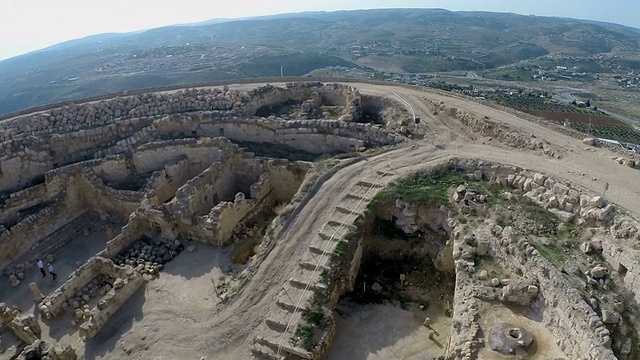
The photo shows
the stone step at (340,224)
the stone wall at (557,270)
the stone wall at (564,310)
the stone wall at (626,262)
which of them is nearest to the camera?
the stone wall at (564,310)

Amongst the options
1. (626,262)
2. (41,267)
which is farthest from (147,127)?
(626,262)

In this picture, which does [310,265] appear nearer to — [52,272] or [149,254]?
[149,254]

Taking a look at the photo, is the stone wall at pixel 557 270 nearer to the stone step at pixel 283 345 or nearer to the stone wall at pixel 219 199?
the stone step at pixel 283 345

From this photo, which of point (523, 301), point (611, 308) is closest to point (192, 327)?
point (523, 301)

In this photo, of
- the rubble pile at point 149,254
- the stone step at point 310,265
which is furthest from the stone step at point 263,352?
the rubble pile at point 149,254

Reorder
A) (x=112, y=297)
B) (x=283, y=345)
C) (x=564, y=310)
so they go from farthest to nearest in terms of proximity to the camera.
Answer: (x=112, y=297) → (x=283, y=345) → (x=564, y=310)

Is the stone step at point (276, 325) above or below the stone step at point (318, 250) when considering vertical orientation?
below

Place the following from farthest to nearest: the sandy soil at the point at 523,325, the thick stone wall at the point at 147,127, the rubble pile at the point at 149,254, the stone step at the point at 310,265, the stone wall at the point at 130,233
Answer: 1. the thick stone wall at the point at 147,127
2. the stone wall at the point at 130,233
3. the rubble pile at the point at 149,254
4. the stone step at the point at 310,265
5. the sandy soil at the point at 523,325

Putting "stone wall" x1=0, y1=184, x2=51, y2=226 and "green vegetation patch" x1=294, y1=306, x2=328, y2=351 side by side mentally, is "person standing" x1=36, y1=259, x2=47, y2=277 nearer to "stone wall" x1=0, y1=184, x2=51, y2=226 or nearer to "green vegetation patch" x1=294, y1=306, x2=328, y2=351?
"stone wall" x1=0, y1=184, x2=51, y2=226
